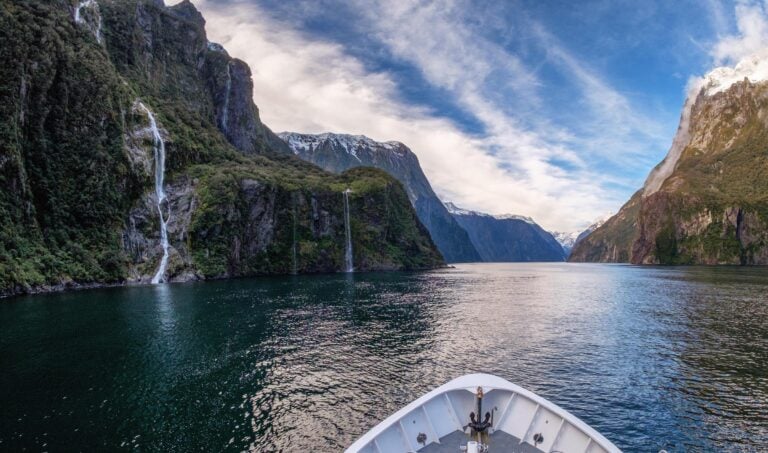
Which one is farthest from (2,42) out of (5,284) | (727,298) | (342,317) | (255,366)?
(727,298)

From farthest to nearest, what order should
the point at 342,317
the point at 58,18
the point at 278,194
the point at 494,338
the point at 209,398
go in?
the point at 278,194 → the point at 58,18 → the point at 342,317 → the point at 494,338 → the point at 209,398

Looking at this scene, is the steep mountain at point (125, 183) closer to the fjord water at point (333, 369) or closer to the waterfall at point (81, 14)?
the waterfall at point (81, 14)

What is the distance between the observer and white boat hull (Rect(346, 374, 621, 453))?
13047mm

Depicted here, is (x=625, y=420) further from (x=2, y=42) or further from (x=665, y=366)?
(x=2, y=42)

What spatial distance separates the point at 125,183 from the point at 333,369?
334ft

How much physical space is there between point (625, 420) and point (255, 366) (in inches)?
962

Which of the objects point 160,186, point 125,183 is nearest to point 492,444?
point 125,183

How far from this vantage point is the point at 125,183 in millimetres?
107375

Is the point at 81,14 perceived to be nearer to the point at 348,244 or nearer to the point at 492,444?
the point at 348,244

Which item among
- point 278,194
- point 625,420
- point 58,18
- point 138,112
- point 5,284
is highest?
point 58,18

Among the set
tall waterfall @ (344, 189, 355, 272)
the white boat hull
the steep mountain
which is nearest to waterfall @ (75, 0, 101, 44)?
the steep mountain

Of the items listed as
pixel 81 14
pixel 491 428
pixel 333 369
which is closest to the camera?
pixel 491 428

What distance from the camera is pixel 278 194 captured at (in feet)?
500

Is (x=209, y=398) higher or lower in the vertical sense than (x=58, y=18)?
lower
